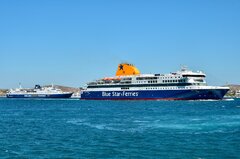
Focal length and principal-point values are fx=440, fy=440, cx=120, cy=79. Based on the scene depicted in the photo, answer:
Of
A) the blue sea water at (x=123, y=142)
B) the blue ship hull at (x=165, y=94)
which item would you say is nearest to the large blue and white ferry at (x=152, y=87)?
the blue ship hull at (x=165, y=94)

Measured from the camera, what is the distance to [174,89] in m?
133

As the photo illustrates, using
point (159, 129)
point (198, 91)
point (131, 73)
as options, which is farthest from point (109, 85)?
point (159, 129)

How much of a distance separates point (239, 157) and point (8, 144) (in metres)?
18.4

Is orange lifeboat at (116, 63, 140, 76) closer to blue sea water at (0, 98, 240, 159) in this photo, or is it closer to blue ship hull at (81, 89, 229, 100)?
blue ship hull at (81, 89, 229, 100)

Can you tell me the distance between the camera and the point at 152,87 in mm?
138375

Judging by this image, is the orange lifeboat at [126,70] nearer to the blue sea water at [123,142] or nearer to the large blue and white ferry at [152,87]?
the large blue and white ferry at [152,87]

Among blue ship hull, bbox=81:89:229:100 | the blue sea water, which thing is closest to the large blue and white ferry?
blue ship hull, bbox=81:89:229:100

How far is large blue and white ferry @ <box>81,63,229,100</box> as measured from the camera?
130500 millimetres

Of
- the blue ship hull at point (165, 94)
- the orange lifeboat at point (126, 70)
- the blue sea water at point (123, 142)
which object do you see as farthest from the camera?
the orange lifeboat at point (126, 70)

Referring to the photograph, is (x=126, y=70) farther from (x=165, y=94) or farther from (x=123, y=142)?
(x=123, y=142)

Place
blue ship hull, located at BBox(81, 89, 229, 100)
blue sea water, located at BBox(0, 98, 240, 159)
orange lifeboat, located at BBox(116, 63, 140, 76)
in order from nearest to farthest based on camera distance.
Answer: blue sea water, located at BBox(0, 98, 240, 159) < blue ship hull, located at BBox(81, 89, 229, 100) < orange lifeboat, located at BBox(116, 63, 140, 76)

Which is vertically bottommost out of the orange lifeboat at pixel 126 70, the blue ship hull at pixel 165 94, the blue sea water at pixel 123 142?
the blue sea water at pixel 123 142

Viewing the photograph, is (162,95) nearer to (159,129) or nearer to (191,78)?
(191,78)

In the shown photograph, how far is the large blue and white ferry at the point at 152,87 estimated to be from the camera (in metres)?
130
